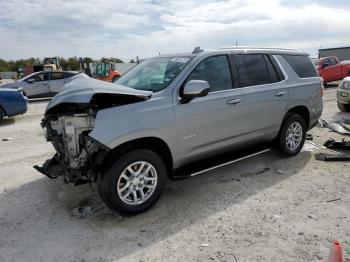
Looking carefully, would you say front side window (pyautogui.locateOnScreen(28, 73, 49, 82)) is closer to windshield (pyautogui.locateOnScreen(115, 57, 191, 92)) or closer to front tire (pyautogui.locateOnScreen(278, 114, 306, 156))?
windshield (pyautogui.locateOnScreen(115, 57, 191, 92))

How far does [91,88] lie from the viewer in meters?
3.90

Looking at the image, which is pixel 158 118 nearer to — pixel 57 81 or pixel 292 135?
pixel 292 135

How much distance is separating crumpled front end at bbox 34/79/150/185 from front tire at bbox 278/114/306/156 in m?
2.75

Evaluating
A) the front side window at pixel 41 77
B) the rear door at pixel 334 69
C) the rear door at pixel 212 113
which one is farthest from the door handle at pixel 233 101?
the rear door at pixel 334 69

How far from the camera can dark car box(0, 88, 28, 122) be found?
33.7 ft

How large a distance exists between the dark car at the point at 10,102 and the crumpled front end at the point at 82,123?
22.7ft

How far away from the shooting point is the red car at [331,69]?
19.0 metres

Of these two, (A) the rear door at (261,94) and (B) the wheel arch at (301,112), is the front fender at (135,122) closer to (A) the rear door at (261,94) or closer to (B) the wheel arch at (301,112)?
(A) the rear door at (261,94)

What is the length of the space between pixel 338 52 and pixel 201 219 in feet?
97.8

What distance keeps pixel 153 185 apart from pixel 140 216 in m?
0.39

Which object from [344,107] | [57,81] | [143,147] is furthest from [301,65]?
[57,81]

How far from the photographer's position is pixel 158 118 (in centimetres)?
407

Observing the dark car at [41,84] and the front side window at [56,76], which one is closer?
the dark car at [41,84]

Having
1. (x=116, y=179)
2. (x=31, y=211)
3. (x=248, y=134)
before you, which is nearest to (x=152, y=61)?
(x=248, y=134)
